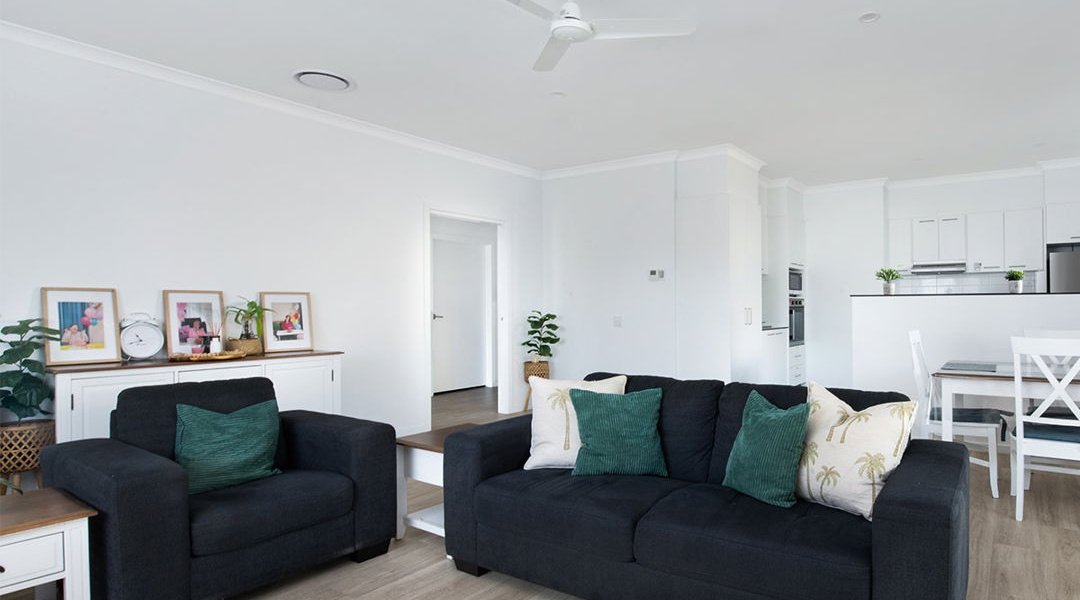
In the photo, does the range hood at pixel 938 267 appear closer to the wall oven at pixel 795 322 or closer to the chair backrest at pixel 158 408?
the wall oven at pixel 795 322

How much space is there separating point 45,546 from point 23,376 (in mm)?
1538

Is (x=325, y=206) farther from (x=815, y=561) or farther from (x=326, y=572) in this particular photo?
(x=815, y=561)

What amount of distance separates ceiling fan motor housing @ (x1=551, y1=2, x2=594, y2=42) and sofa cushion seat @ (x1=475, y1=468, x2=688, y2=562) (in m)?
1.86

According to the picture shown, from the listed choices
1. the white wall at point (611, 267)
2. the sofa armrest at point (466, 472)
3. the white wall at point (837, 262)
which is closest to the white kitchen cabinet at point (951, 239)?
the white wall at point (837, 262)

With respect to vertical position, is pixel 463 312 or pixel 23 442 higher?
pixel 463 312

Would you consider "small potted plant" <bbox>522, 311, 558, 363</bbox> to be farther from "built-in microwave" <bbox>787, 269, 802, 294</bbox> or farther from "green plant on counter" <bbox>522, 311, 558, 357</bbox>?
"built-in microwave" <bbox>787, 269, 802, 294</bbox>

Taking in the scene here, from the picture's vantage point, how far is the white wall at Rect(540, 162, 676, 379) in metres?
6.37

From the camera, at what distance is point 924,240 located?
756 cm

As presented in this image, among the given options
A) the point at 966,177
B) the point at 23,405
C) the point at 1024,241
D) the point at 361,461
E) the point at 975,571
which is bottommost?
the point at 975,571

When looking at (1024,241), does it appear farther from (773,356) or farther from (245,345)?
(245,345)

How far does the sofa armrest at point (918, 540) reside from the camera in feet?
5.78

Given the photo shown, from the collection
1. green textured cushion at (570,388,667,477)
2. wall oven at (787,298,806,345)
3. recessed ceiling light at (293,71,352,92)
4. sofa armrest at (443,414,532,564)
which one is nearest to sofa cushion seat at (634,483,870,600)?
green textured cushion at (570,388,667,477)

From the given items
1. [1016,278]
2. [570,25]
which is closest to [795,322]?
[1016,278]

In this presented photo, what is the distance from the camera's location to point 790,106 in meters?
4.75
